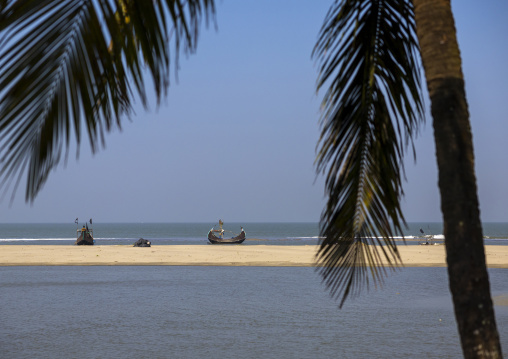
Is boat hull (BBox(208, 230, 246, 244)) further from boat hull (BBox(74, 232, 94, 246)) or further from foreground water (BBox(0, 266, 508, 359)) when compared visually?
foreground water (BBox(0, 266, 508, 359))

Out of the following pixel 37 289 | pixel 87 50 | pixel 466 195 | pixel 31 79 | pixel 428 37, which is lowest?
pixel 37 289

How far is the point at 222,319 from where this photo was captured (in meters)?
14.3

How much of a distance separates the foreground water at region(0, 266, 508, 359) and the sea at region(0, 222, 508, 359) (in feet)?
0.07

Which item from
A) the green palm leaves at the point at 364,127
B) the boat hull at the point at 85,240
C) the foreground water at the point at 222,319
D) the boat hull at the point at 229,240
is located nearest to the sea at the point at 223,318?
the foreground water at the point at 222,319

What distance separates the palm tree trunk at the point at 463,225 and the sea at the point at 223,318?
805 cm

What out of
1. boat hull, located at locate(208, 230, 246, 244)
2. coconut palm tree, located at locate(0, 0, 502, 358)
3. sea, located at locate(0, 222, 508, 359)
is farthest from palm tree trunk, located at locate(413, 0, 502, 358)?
boat hull, located at locate(208, 230, 246, 244)

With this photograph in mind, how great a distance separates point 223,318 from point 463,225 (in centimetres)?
1218

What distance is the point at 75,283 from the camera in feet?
72.4

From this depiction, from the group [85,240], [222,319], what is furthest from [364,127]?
[85,240]

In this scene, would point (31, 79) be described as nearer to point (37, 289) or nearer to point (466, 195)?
point (466, 195)

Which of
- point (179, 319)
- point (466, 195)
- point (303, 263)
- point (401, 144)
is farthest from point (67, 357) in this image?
point (303, 263)

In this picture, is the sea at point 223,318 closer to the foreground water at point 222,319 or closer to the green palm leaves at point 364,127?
the foreground water at point 222,319

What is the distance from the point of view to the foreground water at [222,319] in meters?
11.1

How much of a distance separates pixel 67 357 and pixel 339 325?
6.20 metres
